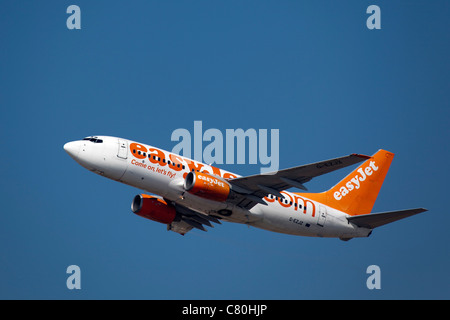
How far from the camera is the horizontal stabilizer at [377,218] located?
162ft

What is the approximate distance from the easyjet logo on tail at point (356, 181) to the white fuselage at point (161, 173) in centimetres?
578

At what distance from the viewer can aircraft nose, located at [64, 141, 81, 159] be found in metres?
46.3

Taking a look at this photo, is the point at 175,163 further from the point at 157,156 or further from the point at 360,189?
the point at 360,189

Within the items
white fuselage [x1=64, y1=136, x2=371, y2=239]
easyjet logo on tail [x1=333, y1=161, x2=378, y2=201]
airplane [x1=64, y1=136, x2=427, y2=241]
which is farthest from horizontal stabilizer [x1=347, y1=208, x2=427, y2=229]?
white fuselage [x1=64, y1=136, x2=371, y2=239]

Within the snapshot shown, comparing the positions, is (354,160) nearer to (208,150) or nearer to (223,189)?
(223,189)

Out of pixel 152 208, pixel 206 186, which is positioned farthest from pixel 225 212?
pixel 152 208

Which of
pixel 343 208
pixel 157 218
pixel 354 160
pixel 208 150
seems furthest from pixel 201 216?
pixel 354 160

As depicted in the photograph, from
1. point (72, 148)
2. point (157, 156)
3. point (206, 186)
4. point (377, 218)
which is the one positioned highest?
point (72, 148)

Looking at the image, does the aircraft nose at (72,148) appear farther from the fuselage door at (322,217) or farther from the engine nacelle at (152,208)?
the fuselage door at (322,217)

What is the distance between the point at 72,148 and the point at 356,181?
23.9 meters

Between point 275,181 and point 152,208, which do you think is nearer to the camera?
point 275,181

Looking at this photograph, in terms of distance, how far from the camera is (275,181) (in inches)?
1864

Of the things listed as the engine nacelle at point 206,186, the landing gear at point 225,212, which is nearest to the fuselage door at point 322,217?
the landing gear at point 225,212

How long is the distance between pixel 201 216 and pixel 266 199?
635 cm
